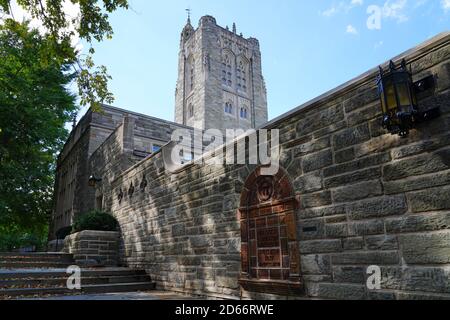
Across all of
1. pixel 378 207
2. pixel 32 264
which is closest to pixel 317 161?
pixel 378 207

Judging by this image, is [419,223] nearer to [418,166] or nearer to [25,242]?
[418,166]

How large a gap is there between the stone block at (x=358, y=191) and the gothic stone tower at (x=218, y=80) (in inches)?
1414

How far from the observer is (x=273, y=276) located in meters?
4.78

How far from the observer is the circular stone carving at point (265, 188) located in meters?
5.11

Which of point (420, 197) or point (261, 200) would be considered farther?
point (261, 200)

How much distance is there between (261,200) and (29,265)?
7.26m

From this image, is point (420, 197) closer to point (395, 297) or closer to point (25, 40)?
point (395, 297)

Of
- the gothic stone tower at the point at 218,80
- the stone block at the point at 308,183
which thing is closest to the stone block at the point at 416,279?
the stone block at the point at 308,183

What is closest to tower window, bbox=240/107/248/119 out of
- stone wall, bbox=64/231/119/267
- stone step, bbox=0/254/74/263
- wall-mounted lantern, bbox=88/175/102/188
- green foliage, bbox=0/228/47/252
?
green foliage, bbox=0/228/47/252

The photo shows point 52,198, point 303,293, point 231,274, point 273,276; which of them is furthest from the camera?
point 52,198

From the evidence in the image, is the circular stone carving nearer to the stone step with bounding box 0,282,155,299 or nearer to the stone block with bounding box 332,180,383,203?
the stone block with bounding box 332,180,383,203

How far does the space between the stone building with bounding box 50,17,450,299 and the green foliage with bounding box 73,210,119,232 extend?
15.5 feet

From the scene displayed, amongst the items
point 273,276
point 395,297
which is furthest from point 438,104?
point 273,276

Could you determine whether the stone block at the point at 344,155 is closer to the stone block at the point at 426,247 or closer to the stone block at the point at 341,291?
the stone block at the point at 426,247
